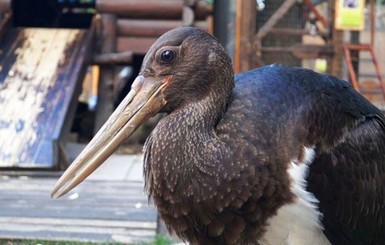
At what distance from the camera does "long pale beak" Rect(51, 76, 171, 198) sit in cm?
273

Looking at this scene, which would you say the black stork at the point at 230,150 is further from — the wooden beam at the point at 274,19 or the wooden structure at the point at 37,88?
the wooden beam at the point at 274,19

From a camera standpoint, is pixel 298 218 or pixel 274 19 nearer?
pixel 298 218

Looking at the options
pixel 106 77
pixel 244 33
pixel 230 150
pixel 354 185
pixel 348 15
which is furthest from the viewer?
pixel 106 77

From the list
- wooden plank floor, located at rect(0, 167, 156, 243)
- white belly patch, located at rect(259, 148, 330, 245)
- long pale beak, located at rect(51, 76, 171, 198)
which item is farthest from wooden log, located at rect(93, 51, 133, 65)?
white belly patch, located at rect(259, 148, 330, 245)

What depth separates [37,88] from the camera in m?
7.93

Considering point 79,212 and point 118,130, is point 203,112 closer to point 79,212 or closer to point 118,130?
point 118,130

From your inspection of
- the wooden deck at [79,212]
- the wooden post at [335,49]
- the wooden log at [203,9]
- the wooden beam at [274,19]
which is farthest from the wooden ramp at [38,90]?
the wooden post at [335,49]

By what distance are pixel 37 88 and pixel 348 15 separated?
3527mm

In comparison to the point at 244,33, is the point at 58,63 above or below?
below

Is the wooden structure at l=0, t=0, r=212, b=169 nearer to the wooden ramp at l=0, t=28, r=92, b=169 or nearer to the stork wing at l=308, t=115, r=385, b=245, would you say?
the wooden ramp at l=0, t=28, r=92, b=169

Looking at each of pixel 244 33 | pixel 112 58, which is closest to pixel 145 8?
pixel 112 58

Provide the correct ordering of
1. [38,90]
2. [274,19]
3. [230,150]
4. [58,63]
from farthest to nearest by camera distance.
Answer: [58,63], [274,19], [38,90], [230,150]

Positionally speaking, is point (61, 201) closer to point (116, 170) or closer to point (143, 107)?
point (116, 170)

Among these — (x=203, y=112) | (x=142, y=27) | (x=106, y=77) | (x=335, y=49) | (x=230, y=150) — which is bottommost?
(x=106, y=77)
